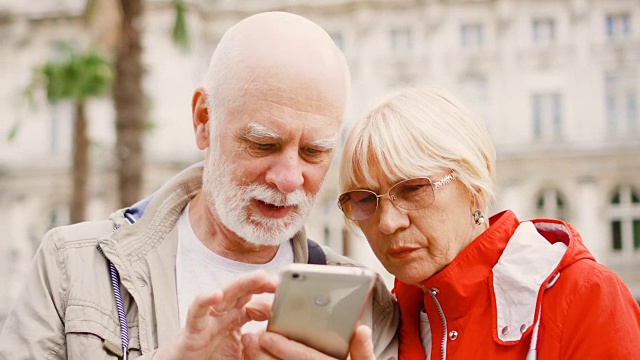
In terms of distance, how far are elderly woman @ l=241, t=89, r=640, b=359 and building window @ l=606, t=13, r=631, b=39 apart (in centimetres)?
2200

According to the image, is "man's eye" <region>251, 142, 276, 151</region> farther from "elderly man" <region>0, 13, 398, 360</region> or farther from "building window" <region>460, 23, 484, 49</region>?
"building window" <region>460, 23, 484, 49</region>

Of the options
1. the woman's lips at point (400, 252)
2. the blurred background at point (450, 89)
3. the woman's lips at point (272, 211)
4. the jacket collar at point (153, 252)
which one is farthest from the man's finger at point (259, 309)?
the blurred background at point (450, 89)

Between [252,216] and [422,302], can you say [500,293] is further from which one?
[252,216]

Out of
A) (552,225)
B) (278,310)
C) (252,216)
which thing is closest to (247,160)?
(252,216)

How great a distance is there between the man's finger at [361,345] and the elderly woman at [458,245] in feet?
1.88

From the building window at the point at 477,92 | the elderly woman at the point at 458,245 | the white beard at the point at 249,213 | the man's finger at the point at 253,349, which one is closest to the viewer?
the man's finger at the point at 253,349

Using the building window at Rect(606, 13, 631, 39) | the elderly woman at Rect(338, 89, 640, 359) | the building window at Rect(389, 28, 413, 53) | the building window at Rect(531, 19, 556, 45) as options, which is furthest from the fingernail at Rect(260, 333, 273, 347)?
the building window at Rect(606, 13, 631, 39)

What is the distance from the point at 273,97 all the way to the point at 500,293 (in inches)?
31.0

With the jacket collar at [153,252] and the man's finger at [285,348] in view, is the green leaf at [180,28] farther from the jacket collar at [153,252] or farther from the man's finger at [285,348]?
the man's finger at [285,348]

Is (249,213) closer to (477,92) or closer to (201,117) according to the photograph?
(201,117)

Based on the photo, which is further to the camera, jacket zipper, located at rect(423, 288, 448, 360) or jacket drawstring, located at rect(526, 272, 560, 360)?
jacket zipper, located at rect(423, 288, 448, 360)

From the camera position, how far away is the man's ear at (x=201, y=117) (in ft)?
7.56

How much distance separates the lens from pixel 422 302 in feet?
7.93

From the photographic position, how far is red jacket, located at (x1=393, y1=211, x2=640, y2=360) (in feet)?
6.47
